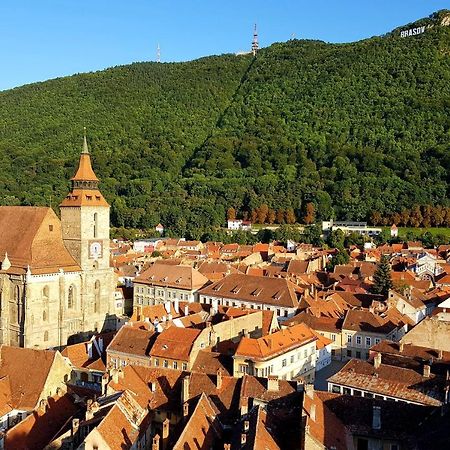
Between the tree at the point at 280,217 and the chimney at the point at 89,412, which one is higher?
the tree at the point at 280,217

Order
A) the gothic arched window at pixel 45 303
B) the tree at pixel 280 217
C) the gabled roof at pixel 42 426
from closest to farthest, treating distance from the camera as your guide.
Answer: the gabled roof at pixel 42 426
the gothic arched window at pixel 45 303
the tree at pixel 280 217

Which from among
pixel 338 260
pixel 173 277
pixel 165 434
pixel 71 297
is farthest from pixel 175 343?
pixel 338 260

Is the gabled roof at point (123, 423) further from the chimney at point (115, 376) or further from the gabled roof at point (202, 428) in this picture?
the gabled roof at point (202, 428)

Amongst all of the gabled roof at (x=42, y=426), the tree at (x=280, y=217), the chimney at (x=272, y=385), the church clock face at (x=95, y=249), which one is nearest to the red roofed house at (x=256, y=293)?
the church clock face at (x=95, y=249)

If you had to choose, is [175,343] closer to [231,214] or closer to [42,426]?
[42,426]

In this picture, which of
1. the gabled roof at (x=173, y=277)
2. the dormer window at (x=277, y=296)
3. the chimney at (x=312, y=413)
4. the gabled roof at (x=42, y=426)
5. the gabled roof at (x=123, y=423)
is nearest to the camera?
the chimney at (x=312, y=413)

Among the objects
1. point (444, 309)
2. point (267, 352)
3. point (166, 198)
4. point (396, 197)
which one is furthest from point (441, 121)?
point (267, 352)

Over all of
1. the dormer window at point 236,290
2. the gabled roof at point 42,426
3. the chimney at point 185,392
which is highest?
the chimney at point 185,392
